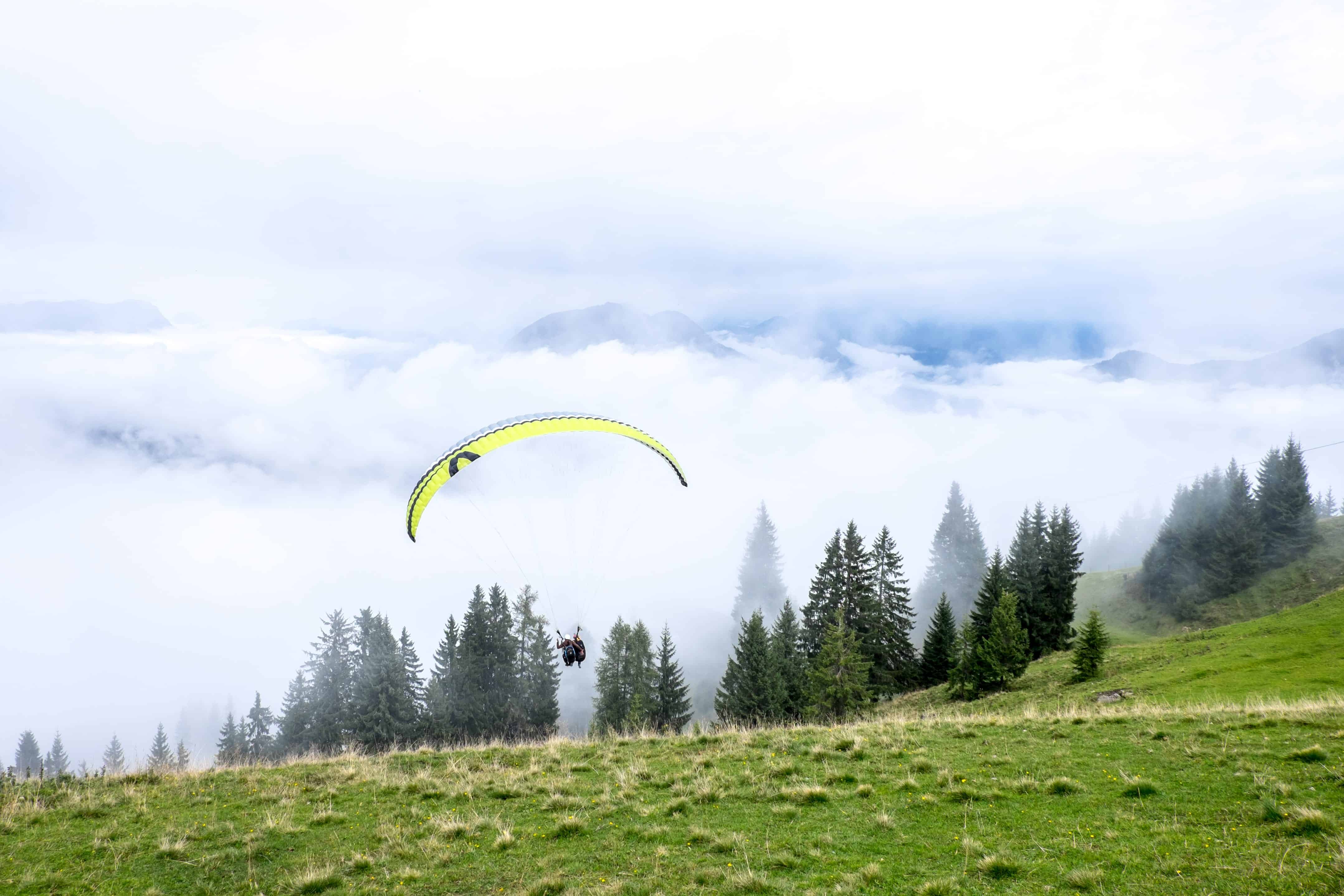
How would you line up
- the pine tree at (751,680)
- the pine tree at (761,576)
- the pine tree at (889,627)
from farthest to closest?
the pine tree at (761,576) → the pine tree at (889,627) → the pine tree at (751,680)

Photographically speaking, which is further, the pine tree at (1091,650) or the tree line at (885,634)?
the tree line at (885,634)

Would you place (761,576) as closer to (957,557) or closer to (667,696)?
(957,557)

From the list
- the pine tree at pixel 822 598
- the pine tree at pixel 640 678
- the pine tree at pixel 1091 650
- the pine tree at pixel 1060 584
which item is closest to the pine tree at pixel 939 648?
the pine tree at pixel 822 598

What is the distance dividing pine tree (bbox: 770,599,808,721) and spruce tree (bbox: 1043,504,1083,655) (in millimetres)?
19819

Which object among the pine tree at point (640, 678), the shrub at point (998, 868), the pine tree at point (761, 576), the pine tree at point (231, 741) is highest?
the pine tree at point (761, 576)

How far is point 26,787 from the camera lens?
579 inches

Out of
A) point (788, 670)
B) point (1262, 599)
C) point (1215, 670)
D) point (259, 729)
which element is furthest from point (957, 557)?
point (259, 729)

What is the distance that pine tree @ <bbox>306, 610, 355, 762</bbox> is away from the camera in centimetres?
4941

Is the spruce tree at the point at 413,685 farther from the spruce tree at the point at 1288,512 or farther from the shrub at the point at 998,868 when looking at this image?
the spruce tree at the point at 1288,512

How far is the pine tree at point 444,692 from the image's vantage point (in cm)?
4966

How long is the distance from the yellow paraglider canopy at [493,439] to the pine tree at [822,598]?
111 ft

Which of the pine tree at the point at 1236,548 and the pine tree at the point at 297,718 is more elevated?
the pine tree at the point at 1236,548

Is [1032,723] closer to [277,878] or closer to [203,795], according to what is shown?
[277,878]

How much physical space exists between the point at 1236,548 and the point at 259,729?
86.5m
